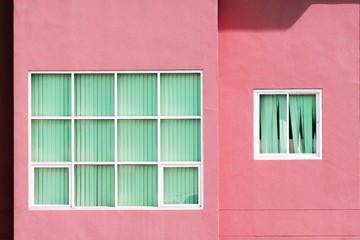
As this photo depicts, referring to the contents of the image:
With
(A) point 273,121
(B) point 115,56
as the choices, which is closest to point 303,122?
(A) point 273,121

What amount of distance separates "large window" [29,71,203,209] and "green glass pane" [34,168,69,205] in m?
0.04

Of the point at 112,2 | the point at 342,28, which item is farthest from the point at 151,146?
the point at 342,28

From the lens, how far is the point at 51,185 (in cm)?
1018

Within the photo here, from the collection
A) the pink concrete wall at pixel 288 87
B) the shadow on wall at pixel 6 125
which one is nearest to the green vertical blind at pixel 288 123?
the pink concrete wall at pixel 288 87

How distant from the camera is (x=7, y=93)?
10.9 metres

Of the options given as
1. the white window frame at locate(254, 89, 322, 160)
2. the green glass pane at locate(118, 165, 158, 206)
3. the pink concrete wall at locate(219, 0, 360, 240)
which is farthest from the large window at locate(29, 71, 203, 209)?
the white window frame at locate(254, 89, 322, 160)

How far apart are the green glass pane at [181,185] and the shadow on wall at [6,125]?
106 inches

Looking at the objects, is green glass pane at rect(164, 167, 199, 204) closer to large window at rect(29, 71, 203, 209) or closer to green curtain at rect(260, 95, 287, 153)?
large window at rect(29, 71, 203, 209)

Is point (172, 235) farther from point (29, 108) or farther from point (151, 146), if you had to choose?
point (29, 108)

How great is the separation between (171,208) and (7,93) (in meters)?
3.38

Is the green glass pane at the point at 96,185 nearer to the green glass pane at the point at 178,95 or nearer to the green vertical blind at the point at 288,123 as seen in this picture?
the green glass pane at the point at 178,95

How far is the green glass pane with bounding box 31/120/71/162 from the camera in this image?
10125 millimetres

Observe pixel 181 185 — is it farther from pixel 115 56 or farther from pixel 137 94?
pixel 115 56

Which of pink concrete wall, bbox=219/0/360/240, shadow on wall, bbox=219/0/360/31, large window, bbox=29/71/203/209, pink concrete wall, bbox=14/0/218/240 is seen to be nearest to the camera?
pink concrete wall, bbox=14/0/218/240
